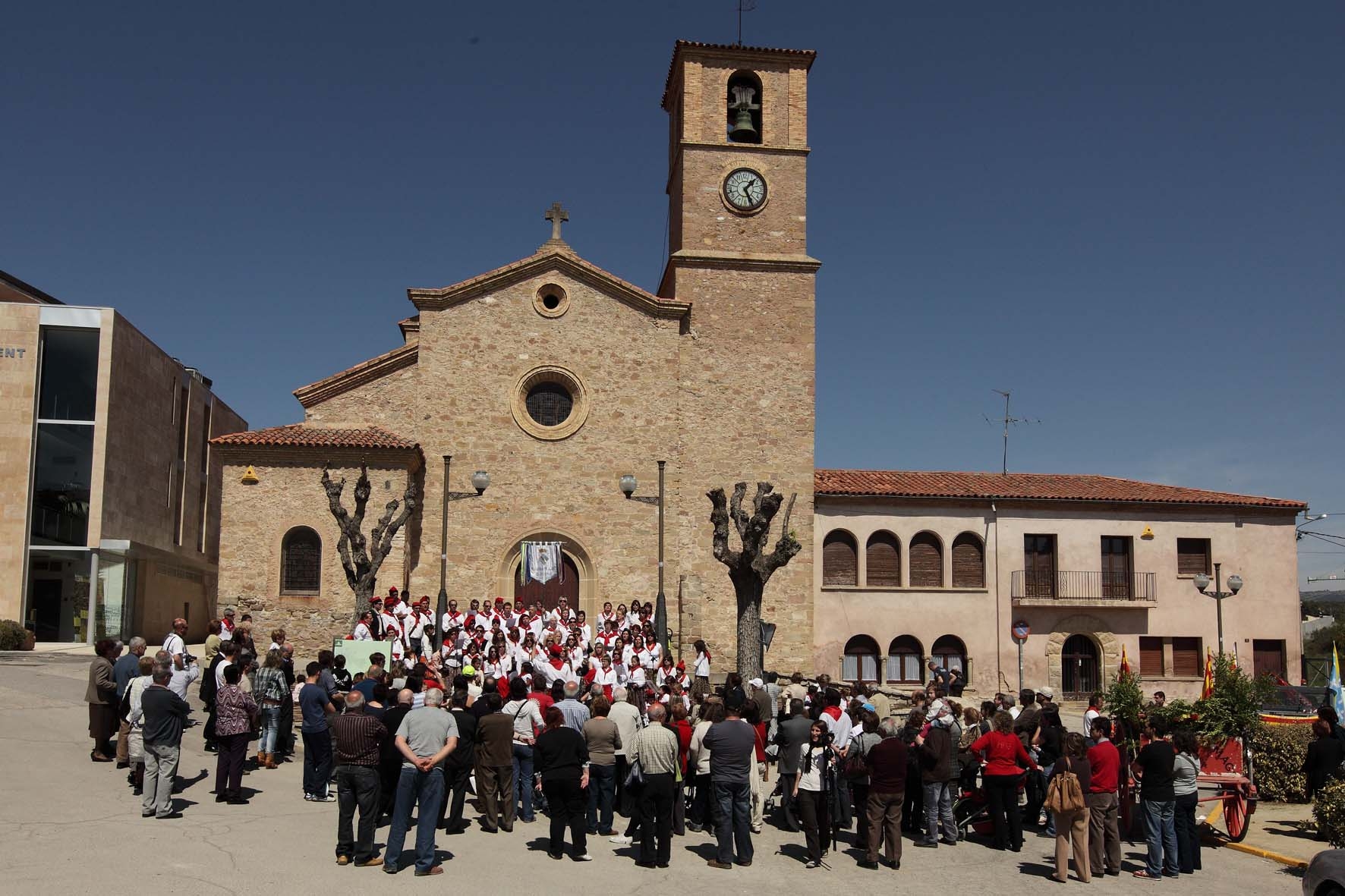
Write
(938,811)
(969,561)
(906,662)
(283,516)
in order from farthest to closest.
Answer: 1. (969,561)
2. (906,662)
3. (283,516)
4. (938,811)

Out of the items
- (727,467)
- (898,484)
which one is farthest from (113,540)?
(898,484)

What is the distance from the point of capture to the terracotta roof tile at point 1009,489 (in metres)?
30.7

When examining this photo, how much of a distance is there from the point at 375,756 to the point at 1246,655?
29.1m

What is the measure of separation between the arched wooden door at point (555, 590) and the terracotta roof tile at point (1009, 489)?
7.48m

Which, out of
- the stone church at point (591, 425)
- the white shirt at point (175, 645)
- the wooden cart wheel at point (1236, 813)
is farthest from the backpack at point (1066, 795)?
the stone church at point (591, 425)

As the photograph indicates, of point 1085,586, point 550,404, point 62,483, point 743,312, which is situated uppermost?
point 743,312

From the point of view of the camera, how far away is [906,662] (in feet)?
98.7

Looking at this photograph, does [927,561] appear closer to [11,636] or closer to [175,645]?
[175,645]

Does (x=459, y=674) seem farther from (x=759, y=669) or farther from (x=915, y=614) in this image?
(x=915, y=614)

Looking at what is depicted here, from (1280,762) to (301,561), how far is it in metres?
19.5

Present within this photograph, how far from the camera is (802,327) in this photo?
92.9 ft

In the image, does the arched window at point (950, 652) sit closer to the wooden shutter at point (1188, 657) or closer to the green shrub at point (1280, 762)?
the wooden shutter at point (1188, 657)

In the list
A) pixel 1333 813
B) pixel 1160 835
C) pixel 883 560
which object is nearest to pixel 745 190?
pixel 883 560

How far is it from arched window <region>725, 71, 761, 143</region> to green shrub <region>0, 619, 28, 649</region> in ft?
70.8
